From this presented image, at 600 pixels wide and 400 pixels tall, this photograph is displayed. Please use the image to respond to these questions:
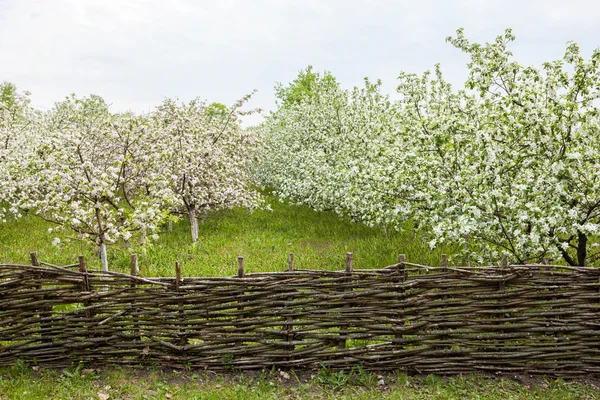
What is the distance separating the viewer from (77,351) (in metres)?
5.97

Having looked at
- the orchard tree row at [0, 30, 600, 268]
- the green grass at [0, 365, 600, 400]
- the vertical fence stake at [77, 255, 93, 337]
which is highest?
the orchard tree row at [0, 30, 600, 268]

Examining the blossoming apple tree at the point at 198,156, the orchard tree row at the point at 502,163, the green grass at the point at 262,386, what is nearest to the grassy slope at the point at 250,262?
the green grass at the point at 262,386

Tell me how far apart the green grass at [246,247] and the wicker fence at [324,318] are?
4.41 m

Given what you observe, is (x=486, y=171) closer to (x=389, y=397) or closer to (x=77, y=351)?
(x=389, y=397)

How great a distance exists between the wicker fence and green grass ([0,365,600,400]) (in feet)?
0.55

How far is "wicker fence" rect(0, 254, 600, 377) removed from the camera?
557cm

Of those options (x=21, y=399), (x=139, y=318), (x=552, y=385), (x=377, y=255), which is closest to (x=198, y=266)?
(x=377, y=255)

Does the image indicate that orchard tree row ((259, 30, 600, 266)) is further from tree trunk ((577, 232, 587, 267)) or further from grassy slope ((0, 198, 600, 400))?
grassy slope ((0, 198, 600, 400))

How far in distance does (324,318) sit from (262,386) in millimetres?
1083

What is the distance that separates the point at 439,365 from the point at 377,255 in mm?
5756

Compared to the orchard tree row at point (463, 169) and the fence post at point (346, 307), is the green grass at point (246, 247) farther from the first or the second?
the fence post at point (346, 307)

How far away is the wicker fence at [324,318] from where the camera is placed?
219 inches

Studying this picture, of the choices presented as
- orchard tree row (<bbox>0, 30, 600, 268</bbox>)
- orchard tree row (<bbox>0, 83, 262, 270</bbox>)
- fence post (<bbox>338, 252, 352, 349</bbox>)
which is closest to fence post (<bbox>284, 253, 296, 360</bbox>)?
fence post (<bbox>338, 252, 352, 349</bbox>)

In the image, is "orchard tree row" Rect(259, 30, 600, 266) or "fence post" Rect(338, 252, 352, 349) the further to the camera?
"orchard tree row" Rect(259, 30, 600, 266)
